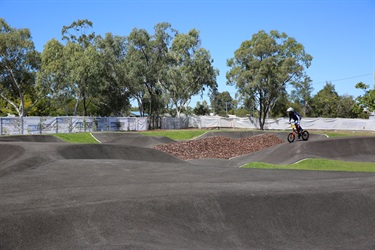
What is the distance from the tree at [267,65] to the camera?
179 ft

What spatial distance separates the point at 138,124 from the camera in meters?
55.9

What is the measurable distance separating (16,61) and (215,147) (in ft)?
119

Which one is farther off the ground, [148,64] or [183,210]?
[148,64]

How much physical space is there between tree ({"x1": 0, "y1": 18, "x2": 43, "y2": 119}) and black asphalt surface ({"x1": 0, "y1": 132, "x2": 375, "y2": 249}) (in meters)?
41.6

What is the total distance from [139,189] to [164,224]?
2.14m

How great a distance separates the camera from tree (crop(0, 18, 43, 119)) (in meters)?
48.2

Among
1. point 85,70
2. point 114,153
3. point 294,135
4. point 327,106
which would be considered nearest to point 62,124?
point 85,70

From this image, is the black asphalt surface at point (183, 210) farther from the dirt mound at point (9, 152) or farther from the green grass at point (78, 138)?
the green grass at point (78, 138)

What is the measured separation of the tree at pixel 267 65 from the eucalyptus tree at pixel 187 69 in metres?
7.32

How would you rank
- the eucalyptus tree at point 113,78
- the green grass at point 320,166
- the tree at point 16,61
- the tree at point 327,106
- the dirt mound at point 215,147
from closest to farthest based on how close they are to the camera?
the green grass at point 320,166 < the dirt mound at point 215,147 < the tree at point 16,61 < the eucalyptus tree at point 113,78 < the tree at point 327,106

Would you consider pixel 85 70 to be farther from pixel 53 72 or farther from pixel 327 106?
pixel 327 106

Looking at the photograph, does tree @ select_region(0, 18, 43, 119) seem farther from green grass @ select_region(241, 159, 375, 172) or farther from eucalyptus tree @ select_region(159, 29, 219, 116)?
green grass @ select_region(241, 159, 375, 172)

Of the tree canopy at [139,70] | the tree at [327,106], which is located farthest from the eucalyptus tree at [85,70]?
the tree at [327,106]

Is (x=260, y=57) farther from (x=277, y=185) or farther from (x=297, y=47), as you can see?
(x=277, y=185)
